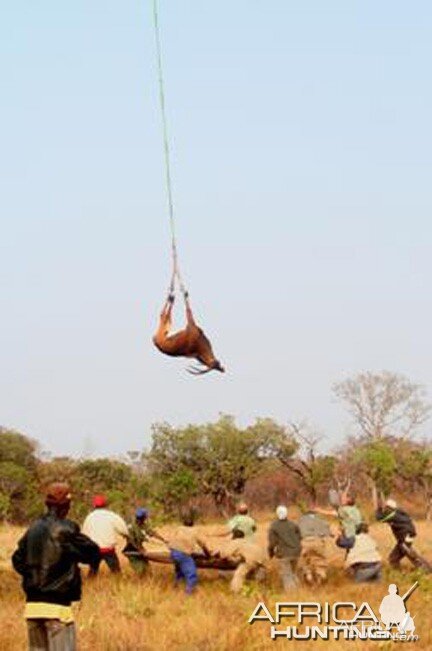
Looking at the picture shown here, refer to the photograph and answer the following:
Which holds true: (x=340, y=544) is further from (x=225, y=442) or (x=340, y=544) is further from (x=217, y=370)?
(x=225, y=442)

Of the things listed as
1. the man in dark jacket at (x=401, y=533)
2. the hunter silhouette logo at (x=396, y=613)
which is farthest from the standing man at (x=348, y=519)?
the hunter silhouette logo at (x=396, y=613)

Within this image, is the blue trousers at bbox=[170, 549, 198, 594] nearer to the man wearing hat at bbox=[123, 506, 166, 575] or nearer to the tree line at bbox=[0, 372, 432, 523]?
the man wearing hat at bbox=[123, 506, 166, 575]

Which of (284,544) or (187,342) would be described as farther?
(284,544)

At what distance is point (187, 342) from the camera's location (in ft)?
35.1

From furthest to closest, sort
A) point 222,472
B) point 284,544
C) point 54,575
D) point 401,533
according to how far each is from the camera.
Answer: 1. point 222,472
2. point 401,533
3. point 284,544
4. point 54,575

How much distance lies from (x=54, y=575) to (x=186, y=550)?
661 centimetres

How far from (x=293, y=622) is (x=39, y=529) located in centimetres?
431

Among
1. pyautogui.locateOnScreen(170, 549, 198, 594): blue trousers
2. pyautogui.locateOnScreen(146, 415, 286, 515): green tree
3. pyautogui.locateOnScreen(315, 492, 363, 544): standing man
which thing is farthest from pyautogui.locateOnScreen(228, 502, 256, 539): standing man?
pyautogui.locateOnScreen(146, 415, 286, 515): green tree

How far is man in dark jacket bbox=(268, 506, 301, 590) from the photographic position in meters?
13.5

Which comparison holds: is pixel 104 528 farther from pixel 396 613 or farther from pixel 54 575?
pixel 54 575

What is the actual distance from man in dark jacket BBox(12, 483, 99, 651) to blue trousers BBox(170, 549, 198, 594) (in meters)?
6.16

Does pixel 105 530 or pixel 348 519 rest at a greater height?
pixel 105 530

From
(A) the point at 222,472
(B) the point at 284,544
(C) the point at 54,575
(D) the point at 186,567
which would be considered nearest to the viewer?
(C) the point at 54,575

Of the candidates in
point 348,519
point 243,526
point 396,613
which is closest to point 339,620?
point 396,613
